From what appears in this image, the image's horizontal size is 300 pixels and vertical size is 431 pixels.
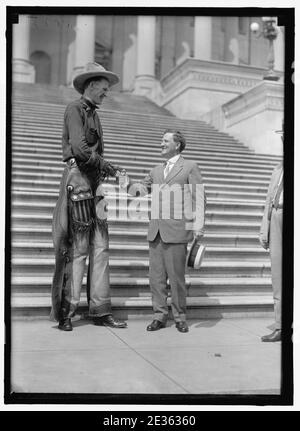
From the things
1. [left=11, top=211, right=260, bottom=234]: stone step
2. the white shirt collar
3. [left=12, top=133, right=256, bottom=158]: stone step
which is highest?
[left=12, top=133, right=256, bottom=158]: stone step

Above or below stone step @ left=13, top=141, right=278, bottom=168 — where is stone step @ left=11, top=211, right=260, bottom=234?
below

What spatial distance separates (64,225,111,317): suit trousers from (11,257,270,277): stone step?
3.48 ft

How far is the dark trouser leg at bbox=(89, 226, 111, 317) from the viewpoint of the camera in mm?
4758

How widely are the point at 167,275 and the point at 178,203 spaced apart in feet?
2.35

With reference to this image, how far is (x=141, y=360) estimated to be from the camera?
3783mm

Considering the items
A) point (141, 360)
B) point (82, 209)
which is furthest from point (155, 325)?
point (82, 209)

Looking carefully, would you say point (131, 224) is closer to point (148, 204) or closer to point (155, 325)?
point (148, 204)

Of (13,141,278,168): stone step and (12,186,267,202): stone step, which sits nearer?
(12,186,267,202): stone step

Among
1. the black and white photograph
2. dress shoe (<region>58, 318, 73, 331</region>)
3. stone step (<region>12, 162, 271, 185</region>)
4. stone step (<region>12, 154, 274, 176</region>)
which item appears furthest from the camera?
stone step (<region>12, 154, 274, 176</region>)

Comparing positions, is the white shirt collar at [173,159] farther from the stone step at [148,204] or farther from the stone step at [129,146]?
the stone step at [129,146]


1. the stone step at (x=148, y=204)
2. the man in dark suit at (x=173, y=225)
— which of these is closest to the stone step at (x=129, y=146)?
the stone step at (x=148, y=204)

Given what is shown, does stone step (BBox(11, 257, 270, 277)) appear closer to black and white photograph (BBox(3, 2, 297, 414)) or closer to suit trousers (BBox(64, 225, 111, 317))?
black and white photograph (BBox(3, 2, 297, 414))

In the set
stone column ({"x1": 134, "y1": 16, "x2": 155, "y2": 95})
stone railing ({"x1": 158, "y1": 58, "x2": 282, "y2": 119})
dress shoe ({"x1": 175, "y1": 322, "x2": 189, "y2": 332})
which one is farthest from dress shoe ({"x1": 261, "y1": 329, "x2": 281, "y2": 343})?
stone column ({"x1": 134, "y1": 16, "x2": 155, "y2": 95})

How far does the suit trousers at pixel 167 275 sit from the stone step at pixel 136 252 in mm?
1540
